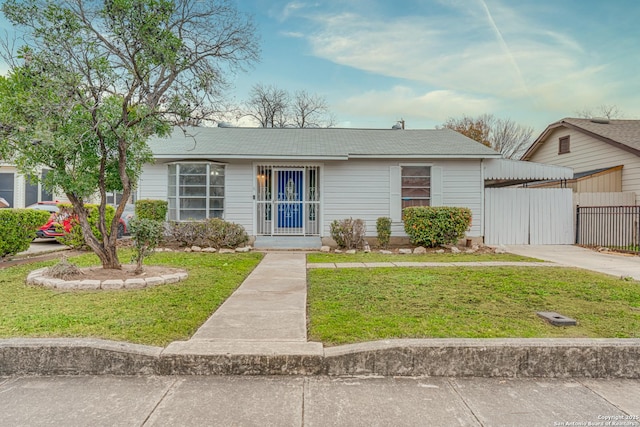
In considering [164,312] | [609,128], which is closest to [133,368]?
[164,312]

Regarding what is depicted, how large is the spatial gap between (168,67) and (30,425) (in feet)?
16.1

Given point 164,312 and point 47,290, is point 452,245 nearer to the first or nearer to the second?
point 164,312

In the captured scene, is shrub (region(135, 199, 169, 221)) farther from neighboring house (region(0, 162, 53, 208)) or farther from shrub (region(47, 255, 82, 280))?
neighboring house (region(0, 162, 53, 208))

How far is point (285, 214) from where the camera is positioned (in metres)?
11.5

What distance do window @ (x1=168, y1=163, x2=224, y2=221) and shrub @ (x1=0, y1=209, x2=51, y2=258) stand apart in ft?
11.5

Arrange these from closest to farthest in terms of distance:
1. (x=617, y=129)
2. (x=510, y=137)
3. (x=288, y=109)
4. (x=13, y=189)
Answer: (x=617, y=129) → (x=13, y=189) → (x=288, y=109) → (x=510, y=137)

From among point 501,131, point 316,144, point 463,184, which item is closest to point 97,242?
point 316,144

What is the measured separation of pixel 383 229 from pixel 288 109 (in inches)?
947

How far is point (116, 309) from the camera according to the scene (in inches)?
159

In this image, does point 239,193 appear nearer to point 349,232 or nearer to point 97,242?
point 349,232

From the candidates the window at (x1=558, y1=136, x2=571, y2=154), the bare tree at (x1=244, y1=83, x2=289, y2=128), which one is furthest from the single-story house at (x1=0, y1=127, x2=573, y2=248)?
the bare tree at (x1=244, y1=83, x2=289, y2=128)

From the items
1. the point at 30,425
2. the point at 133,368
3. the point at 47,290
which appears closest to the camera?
the point at 30,425

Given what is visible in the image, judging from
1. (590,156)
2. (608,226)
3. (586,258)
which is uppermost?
(590,156)

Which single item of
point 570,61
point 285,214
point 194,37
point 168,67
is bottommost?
point 285,214
